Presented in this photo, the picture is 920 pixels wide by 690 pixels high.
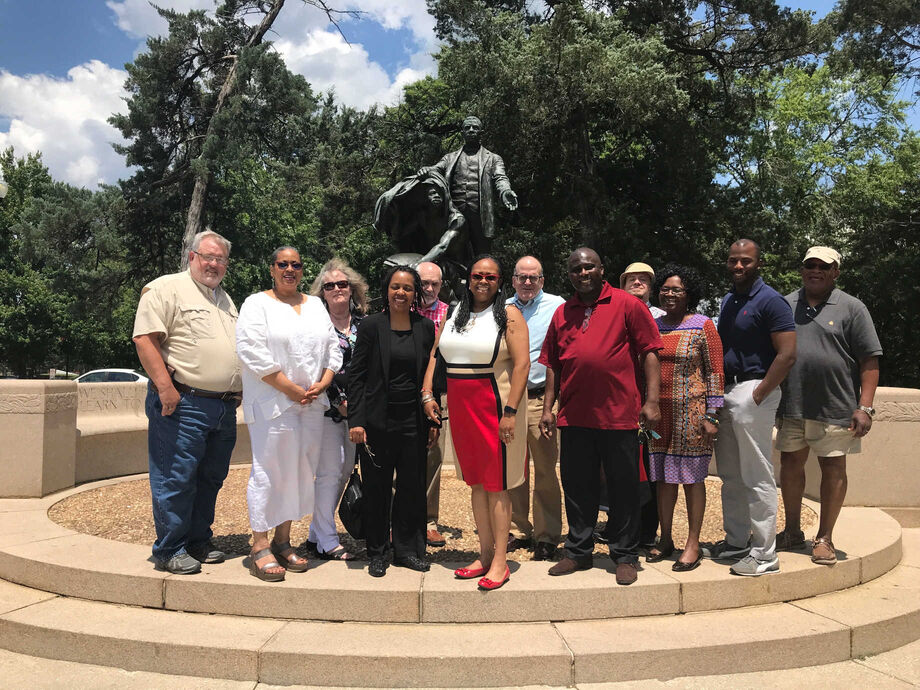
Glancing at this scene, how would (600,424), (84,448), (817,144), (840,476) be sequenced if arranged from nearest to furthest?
(600,424) < (840,476) < (84,448) < (817,144)

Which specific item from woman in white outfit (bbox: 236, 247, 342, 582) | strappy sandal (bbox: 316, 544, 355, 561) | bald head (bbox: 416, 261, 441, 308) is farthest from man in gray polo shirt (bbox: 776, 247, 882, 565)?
woman in white outfit (bbox: 236, 247, 342, 582)

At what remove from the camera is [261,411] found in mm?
3861

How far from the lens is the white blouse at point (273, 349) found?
3.80 meters

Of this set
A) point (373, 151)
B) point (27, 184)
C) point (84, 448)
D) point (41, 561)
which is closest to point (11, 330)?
point (27, 184)

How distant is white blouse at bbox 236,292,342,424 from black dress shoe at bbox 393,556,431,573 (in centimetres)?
108

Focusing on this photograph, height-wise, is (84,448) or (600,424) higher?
(600,424)

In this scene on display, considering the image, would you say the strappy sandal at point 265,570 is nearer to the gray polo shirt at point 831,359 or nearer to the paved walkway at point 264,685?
the paved walkway at point 264,685

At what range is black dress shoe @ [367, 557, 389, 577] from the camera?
373cm

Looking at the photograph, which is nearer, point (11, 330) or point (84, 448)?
point (84, 448)

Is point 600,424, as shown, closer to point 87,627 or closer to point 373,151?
point 87,627

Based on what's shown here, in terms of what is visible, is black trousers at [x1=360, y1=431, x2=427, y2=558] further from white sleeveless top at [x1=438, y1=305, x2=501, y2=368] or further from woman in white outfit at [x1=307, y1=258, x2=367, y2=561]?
white sleeveless top at [x1=438, y1=305, x2=501, y2=368]

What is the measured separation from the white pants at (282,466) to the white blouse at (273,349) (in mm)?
90

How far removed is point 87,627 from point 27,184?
40586mm

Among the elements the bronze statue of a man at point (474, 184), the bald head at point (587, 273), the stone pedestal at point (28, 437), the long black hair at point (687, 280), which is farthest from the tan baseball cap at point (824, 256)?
the stone pedestal at point (28, 437)
